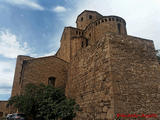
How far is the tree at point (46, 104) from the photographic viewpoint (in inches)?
273

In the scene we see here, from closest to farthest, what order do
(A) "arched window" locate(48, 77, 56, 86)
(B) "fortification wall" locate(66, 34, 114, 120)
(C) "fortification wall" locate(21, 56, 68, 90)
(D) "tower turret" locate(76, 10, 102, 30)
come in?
(B) "fortification wall" locate(66, 34, 114, 120)
(C) "fortification wall" locate(21, 56, 68, 90)
(A) "arched window" locate(48, 77, 56, 86)
(D) "tower turret" locate(76, 10, 102, 30)

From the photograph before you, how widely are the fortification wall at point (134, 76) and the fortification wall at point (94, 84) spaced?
1.18 ft

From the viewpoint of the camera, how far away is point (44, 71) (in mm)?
12734

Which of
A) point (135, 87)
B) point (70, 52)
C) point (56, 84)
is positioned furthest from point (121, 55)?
point (70, 52)

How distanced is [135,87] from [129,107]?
38.6 inches

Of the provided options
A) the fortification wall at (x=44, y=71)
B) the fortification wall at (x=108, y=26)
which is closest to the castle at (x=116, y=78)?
the fortification wall at (x=44, y=71)

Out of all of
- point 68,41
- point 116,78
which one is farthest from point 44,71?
point 116,78

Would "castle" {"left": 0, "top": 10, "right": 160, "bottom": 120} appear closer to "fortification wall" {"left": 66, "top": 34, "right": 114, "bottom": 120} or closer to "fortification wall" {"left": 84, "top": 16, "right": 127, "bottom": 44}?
"fortification wall" {"left": 66, "top": 34, "right": 114, "bottom": 120}

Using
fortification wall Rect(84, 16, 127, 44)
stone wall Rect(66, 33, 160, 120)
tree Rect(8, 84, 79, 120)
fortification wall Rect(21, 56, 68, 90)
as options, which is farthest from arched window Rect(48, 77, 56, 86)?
fortification wall Rect(84, 16, 127, 44)

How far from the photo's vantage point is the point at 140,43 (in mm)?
7051

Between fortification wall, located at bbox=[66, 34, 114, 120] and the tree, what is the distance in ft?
2.53

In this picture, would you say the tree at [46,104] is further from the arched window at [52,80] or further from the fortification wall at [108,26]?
the fortification wall at [108,26]

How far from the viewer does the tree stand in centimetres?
694

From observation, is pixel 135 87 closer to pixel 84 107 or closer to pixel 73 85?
pixel 84 107
